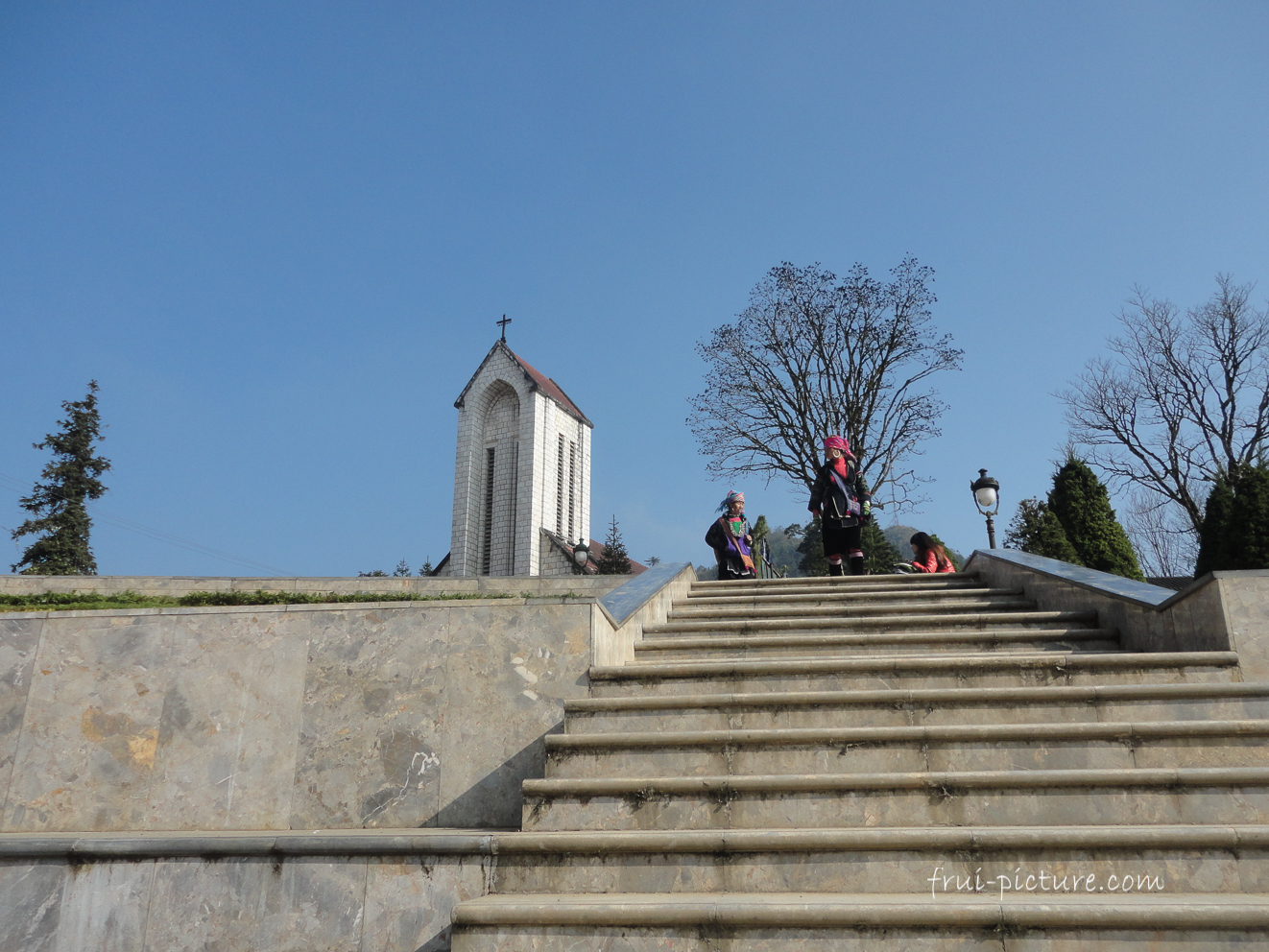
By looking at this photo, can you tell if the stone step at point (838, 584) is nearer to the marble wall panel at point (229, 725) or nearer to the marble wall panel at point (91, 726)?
the marble wall panel at point (229, 725)

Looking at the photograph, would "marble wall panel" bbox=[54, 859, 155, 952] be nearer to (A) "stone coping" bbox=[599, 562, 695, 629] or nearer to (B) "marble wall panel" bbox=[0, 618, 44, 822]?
(B) "marble wall panel" bbox=[0, 618, 44, 822]

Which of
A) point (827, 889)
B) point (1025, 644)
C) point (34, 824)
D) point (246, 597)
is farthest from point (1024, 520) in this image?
point (34, 824)

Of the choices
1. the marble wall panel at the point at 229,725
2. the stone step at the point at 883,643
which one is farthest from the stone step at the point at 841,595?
the marble wall panel at the point at 229,725

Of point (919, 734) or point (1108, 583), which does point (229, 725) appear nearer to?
point (919, 734)

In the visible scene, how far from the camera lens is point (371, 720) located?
4996 millimetres

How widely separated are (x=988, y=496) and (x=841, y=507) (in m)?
6.04

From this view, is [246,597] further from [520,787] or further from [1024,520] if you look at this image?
[1024,520]

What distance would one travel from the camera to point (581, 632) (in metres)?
5.12

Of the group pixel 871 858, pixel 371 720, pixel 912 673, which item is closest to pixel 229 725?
pixel 371 720

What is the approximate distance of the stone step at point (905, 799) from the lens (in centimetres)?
371

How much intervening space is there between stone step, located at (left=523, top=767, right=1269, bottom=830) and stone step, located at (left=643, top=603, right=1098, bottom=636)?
8.60ft

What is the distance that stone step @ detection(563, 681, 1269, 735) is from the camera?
436cm

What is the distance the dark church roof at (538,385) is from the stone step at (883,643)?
113 ft

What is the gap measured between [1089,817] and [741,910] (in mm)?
1768
